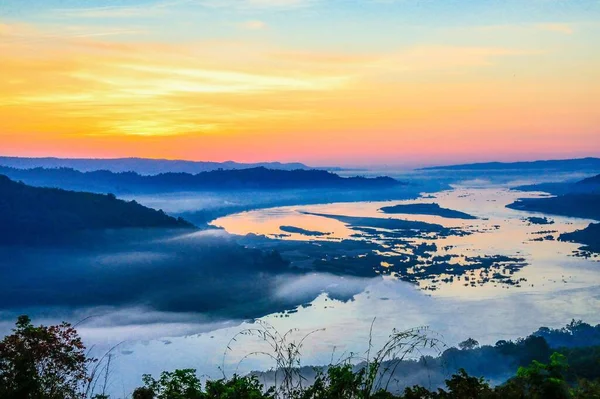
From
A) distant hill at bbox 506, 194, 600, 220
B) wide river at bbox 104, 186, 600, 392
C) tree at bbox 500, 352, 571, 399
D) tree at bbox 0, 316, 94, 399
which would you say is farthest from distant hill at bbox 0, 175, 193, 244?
distant hill at bbox 506, 194, 600, 220

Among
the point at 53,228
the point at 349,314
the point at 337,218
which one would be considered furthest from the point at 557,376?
the point at 337,218

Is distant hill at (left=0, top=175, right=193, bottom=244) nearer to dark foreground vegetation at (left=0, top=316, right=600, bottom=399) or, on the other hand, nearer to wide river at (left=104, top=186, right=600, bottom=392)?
wide river at (left=104, top=186, right=600, bottom=392)

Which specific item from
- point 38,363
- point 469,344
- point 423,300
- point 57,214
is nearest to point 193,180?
point 57,214

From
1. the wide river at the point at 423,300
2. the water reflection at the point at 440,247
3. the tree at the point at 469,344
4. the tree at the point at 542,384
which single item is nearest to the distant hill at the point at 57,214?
the water reflection at the point at 440,247

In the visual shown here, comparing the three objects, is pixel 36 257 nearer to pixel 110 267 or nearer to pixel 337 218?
pixel 110 267

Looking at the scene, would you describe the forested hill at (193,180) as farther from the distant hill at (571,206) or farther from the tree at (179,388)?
the tree at (179,388)

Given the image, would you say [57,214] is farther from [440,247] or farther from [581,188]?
[581,188]
